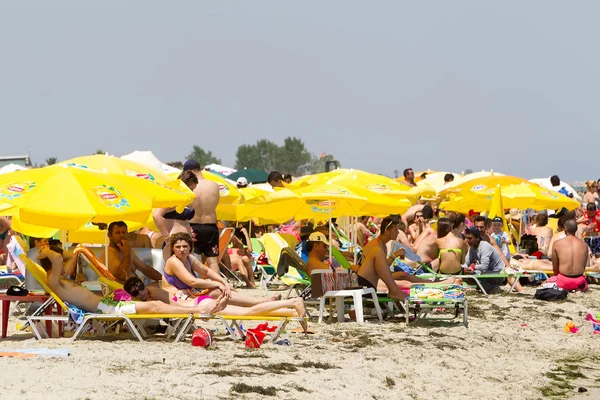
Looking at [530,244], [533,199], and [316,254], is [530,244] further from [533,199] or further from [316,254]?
[316,254]

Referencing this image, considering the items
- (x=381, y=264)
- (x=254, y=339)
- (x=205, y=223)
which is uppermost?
(x=205, y=223)

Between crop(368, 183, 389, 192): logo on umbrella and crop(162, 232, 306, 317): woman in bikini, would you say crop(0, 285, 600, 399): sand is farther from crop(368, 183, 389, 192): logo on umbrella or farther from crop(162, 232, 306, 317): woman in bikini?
crop(368, 183, 389, 192): logo on umbrella

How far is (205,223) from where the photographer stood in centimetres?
1147

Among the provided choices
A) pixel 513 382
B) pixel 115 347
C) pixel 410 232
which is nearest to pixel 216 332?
pixel 115 347

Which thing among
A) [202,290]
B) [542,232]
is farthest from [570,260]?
[202,290]

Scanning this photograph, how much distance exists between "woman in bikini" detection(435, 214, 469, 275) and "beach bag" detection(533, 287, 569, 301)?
1.08 meters

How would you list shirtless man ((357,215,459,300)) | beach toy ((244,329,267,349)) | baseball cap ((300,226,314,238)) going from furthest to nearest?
baseball cap ((300,226,314,238)) → shirtless man ((357,215,459,300)) → beach toy ((244,329,267,349))

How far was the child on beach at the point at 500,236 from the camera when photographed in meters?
15.1

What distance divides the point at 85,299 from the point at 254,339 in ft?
4.74

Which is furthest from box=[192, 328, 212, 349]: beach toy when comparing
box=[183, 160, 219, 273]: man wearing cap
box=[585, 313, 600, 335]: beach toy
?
box=[585, 313, 600, 335]: beach toy

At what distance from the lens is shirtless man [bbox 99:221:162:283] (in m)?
9.15

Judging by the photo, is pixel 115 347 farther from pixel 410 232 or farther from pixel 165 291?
pixel 410 232

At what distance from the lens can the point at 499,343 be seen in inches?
363

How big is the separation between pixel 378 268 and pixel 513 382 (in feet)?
9.46
